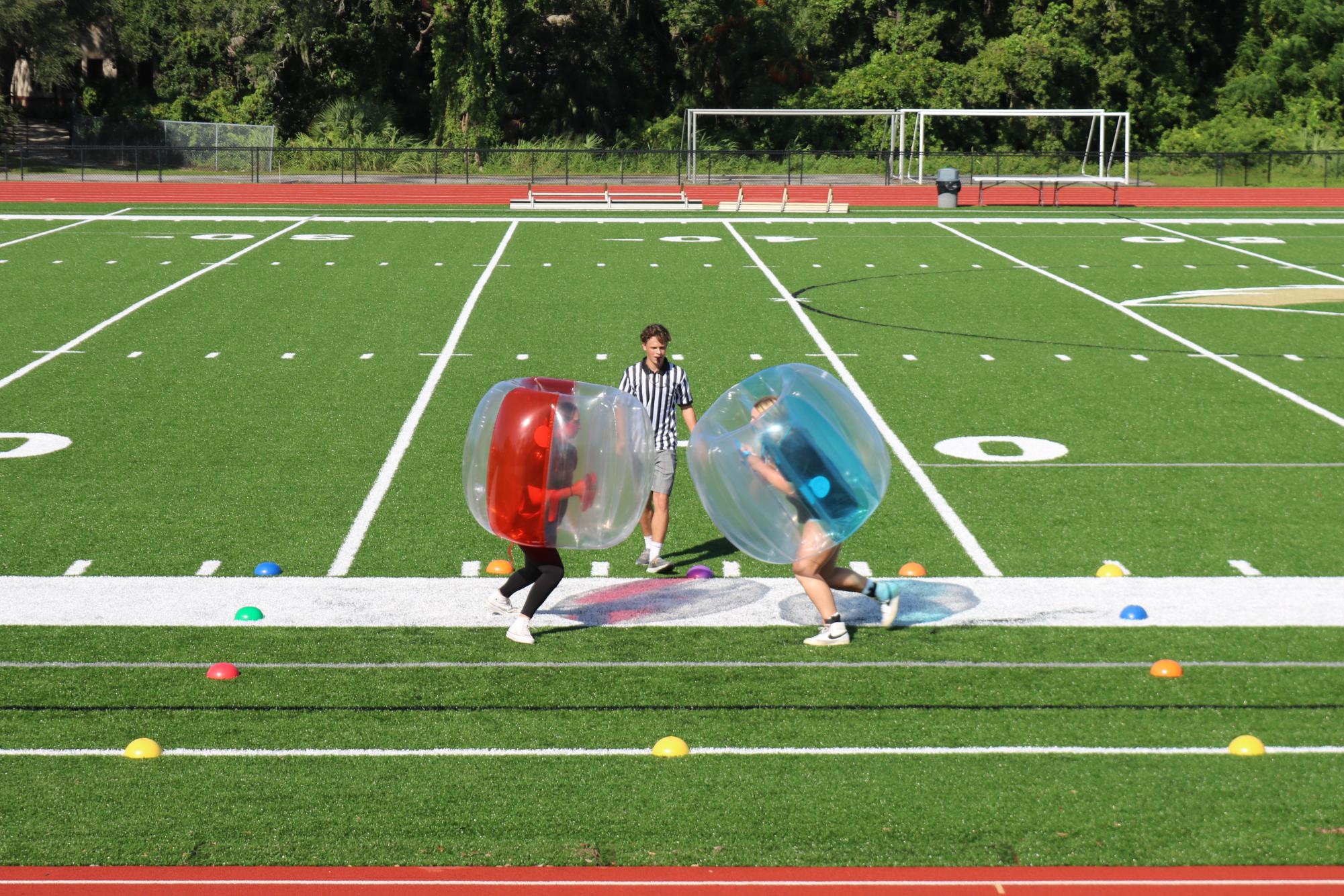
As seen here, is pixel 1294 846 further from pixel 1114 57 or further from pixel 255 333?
pixel 1114 57

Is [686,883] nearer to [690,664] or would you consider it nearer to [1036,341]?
[690,664]

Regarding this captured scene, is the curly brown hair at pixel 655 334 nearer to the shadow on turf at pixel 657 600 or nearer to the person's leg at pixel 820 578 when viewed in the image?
the shadow on turf at pixel 657 600

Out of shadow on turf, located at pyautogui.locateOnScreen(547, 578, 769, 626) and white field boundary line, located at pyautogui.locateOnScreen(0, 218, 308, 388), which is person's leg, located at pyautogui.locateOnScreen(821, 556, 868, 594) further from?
white field boundary line, located at pyautogui.locateOnScreen(0, 218, 308, 388)

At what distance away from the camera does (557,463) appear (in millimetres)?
8000

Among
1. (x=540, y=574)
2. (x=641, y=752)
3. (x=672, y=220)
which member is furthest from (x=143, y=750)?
(x=672, y=220)

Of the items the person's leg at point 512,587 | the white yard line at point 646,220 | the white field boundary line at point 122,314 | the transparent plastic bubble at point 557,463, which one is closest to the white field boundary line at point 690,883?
the transparent plastic bubble at point 557,463

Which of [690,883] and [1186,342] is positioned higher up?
[1186,342]

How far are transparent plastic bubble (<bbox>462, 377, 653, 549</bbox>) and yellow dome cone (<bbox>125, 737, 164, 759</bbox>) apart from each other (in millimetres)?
2010

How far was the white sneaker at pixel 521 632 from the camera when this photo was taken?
8.97 meters

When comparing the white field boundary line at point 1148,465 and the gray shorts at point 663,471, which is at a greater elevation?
the gray shorts at point 663,471

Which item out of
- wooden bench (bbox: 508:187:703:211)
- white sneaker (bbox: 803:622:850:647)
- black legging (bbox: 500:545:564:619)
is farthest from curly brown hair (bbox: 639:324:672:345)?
wooden bench (bbox: 508:187:703:211)

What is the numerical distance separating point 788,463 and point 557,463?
3.90 ft

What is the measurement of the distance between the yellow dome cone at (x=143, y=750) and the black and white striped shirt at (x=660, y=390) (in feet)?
12.9

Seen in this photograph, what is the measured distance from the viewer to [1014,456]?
13953 mm
